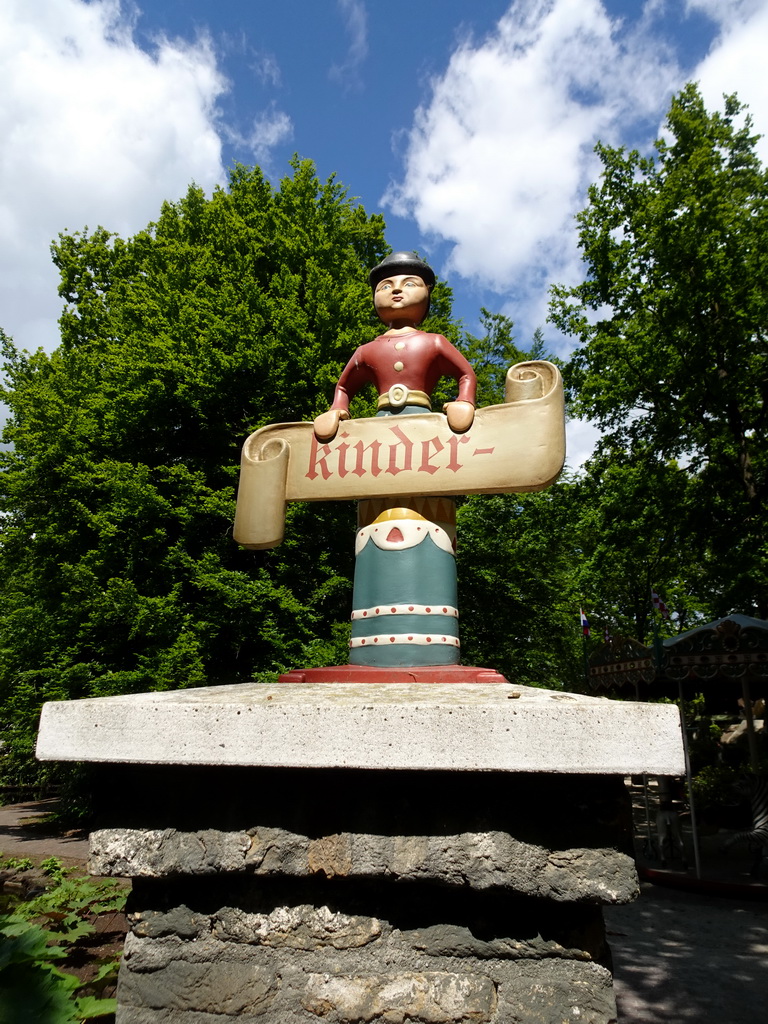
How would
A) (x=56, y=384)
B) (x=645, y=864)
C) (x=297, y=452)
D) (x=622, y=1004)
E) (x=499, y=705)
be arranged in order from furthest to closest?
(x=56, y=384) → (x=645, y=864) → (x=622, y=1004) → (x=297, y=452) → (x=499, y=705)

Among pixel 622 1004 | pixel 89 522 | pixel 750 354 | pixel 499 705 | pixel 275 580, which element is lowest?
pixel 622 1004

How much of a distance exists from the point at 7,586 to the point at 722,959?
36.0 ft

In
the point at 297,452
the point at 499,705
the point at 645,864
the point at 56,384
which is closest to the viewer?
the point at 499,705

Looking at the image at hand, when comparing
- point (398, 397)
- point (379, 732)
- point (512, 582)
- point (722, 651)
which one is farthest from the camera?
point (512, 582)

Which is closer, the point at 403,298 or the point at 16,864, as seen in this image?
the point at 403,298

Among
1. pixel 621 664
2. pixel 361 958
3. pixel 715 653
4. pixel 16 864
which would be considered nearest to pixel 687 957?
pixel 715 653

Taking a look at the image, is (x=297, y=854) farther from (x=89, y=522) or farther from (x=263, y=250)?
(x=263, y=250)

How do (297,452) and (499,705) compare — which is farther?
(297,452)

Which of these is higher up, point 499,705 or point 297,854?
point 499,705

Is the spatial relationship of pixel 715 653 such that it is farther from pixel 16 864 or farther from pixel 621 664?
pixel 16 864

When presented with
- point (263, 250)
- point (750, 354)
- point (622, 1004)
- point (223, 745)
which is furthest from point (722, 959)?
point (263, 250)

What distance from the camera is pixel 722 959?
494 centimetres

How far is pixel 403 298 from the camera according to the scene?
3.79 meters

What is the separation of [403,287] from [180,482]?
6277mm
